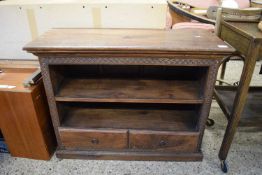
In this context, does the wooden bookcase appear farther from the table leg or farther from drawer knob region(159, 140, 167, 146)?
the table leg

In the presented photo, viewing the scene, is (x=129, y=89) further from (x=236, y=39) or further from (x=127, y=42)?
(x=236, y=39)

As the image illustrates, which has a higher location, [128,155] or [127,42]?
[127,42]

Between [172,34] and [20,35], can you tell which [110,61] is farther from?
[20,35]

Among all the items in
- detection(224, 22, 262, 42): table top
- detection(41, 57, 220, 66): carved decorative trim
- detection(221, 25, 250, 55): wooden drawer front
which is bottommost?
detection(41, 57, 220, 66): carved decorative trim

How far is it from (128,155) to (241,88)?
0.75m

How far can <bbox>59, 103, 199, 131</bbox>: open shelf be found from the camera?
4.16 feet

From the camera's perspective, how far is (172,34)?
1145mm

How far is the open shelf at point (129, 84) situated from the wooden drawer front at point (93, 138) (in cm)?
22

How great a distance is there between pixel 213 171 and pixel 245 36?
0.79m

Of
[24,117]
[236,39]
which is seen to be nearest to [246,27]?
[236,39]

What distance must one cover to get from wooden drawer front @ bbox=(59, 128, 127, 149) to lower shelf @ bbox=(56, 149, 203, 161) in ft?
0.13

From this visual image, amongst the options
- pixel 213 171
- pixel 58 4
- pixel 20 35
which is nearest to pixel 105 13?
pixel 58 4

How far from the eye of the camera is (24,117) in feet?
3.80

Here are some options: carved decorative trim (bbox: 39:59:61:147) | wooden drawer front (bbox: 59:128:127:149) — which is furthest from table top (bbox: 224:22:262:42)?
carved decorative trim (bbox: 39:59:61:147)
